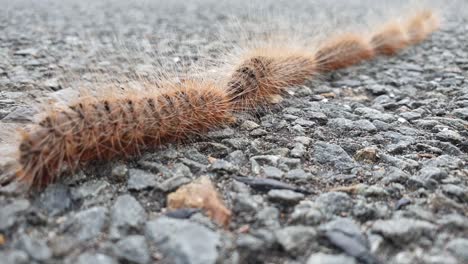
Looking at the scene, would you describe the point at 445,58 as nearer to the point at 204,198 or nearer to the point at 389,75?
the point at 389,75

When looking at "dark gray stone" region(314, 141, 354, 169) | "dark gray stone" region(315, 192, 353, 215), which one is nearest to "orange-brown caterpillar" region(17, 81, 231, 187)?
"dark gray stone" region(314, 141, 354, 169)

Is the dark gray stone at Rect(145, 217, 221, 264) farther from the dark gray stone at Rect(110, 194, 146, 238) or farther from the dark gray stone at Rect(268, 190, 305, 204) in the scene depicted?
the dark gray stone at Rect(268, 190, 305, 204)

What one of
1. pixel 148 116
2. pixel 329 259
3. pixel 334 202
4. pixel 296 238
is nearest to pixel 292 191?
pixel 334 202

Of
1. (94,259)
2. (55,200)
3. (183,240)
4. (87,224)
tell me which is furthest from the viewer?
(55,200)

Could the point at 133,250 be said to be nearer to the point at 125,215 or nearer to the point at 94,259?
the point at 94,259

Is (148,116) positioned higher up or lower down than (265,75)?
lower down

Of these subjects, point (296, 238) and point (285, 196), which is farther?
point (285, 196)

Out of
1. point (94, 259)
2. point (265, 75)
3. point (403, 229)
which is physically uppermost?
point (265, 75)

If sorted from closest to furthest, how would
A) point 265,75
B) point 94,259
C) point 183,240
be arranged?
point 94,259
point 183,240
point 265,75
